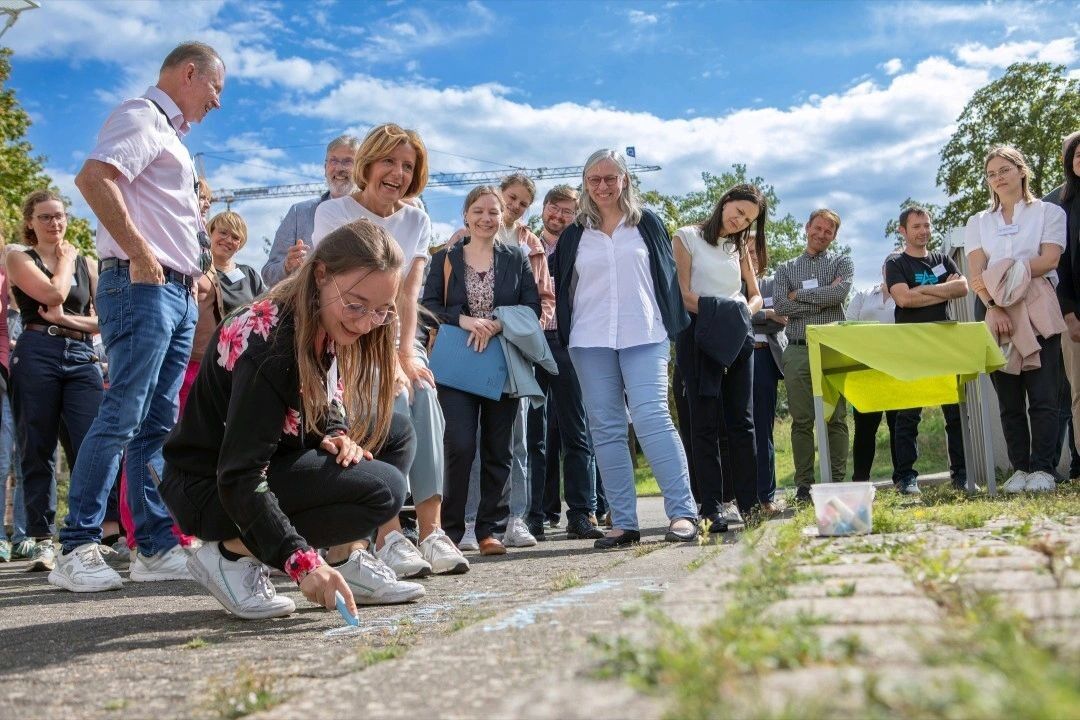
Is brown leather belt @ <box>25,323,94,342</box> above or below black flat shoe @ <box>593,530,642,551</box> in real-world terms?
above

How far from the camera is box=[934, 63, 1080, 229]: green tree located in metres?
33.0

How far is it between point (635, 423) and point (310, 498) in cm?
252

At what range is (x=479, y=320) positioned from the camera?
6020 mm

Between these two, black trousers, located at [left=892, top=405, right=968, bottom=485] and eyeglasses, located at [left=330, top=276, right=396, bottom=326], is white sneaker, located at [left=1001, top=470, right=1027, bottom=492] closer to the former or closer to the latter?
black trousers, located at [left=892, top=405, right=968, bottom=485]

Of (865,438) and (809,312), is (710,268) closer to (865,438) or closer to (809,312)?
(809,312)

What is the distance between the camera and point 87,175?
456cm

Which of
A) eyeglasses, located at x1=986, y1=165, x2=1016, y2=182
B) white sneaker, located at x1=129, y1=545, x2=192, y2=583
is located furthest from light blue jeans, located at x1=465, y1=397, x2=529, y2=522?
eyeglasses, located at x1=986, y1=165, x2=1016, y2=182

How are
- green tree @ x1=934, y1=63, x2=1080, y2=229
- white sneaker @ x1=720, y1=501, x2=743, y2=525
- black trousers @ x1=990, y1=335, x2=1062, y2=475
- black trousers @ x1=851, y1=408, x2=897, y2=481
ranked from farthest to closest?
green tree @ x1=934, y1=63, x2=1080, y2=229
black trousers @ x1=851, y1=408, x2=897, y2=481
white sneaker @ x1=720, y1=501, x2=743, y2=525
black trousers @ x1=990, y1=335, x2=1062, y2=475

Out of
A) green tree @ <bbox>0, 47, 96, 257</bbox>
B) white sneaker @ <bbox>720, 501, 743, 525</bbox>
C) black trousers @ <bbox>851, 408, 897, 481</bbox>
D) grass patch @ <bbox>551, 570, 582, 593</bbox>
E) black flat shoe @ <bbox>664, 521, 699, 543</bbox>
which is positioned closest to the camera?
grass patch @ <bbox>551, 570, 582, 593</bbox>

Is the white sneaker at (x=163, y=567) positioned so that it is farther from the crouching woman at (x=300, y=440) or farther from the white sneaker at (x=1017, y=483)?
the white sneaker at (x=1017, y=483)

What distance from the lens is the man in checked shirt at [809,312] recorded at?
8.08 m

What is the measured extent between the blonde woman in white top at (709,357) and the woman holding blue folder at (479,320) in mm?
971

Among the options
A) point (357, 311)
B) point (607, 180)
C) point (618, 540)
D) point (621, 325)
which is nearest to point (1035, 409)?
point (621, 325)

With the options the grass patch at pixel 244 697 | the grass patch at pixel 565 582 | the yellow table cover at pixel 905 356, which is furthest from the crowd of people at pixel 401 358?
the grass patch at pixel 244 697
